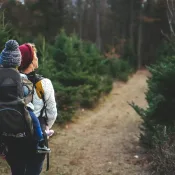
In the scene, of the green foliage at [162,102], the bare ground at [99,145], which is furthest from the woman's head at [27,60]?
the green foliage at [162,102]

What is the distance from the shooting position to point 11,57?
10.5 feet

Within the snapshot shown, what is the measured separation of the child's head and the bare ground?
9.93ft

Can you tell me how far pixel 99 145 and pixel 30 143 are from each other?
15.3ft

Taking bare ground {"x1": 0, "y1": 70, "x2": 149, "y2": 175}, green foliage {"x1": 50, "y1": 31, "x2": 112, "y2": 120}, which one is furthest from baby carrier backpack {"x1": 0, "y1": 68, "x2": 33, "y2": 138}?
green foliage {"x1": 50, "y1": 31, "x2": 112, "y2": 120}

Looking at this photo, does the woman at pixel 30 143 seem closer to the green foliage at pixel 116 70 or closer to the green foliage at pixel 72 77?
the green foliage at pixel 72 77

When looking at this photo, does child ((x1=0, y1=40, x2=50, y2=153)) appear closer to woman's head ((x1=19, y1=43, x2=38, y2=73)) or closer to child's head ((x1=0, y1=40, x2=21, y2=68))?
child's head ((x1=0, y1=40, x2=21, y2=68))

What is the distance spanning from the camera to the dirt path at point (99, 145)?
20.0 feet

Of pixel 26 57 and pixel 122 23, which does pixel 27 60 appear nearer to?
pixel 26 57

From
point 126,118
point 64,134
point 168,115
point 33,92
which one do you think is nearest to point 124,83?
point 126,118

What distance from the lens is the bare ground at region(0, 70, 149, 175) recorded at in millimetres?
6082

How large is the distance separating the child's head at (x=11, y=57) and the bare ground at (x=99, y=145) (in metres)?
3.03

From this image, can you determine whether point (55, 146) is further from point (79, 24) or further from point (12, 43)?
point (79, 24)

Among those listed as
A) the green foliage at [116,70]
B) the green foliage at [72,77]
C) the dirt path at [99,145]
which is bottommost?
the green foliage at [116,70]

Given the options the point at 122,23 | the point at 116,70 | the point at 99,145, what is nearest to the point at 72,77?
the point at 99,145
